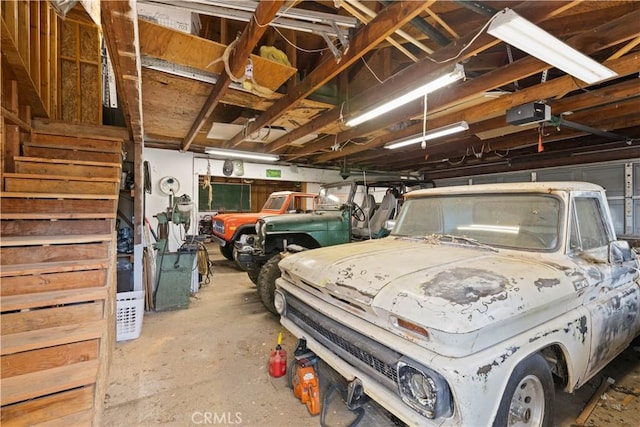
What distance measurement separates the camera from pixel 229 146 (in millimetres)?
6500

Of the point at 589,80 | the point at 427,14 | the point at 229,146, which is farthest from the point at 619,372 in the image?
the point at 229,146

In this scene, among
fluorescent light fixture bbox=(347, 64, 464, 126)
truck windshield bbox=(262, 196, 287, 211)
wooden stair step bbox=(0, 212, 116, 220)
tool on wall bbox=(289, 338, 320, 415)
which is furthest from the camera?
truck windshield bbox=(262, 196, 287, 211)

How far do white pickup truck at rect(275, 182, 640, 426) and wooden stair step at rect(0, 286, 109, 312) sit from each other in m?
1.52

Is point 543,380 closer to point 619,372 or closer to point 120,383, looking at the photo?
point 619,372

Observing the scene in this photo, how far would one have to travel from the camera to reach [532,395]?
1.57 m

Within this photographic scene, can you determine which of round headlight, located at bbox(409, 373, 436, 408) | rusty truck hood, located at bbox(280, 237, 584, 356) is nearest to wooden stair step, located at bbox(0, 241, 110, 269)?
rusty truck hood, located at bbox(280, 237, 584, 356)

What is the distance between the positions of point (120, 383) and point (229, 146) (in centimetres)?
505

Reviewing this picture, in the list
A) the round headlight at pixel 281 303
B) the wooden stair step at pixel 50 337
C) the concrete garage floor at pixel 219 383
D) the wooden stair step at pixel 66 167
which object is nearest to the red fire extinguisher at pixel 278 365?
the concrete garage floor at pixel 219 383

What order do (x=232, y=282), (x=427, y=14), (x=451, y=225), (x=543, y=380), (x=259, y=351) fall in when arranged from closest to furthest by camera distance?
(x=543, y=380) → (x=427, y=14) → (x=451, y=225) → (x=259, y=351) → (x=232, y=282)

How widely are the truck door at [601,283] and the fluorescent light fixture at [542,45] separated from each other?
1.03 meters

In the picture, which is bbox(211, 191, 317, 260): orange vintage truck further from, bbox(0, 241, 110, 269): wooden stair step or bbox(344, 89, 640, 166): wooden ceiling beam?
bbox(0, 241, 110, 269): wooden stair step

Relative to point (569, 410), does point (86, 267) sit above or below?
above

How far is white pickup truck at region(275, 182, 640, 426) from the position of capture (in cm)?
122

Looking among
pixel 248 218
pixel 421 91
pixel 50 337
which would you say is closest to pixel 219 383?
pixel 50 337
